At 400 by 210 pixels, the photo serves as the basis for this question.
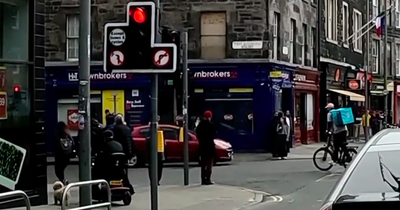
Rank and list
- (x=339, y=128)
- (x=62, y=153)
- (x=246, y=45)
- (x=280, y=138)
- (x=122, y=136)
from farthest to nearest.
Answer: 1. (x=246, y=45)
2. (x=280, y=138)
3. (x=339, y=128)
4. (x=62, y=153)
5. (x=122, y=136)

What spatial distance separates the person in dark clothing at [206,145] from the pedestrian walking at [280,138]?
9452mm

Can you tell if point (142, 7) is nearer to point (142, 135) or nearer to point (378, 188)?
point (378, 188)

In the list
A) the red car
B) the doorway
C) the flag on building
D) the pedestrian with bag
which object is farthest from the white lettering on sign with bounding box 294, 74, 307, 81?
the pedestrian with bag

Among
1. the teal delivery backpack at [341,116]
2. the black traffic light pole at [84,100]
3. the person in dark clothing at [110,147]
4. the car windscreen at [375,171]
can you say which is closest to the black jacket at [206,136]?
the teal delivery backpack at [341,116]

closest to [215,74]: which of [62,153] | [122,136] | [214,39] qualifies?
[214,39]

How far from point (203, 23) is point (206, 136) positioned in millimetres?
14769

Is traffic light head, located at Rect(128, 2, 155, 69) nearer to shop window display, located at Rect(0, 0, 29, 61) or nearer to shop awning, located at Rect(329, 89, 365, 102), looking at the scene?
shop window display, located at Rect(0, 0, 29, 61)

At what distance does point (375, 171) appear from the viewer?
6.10m

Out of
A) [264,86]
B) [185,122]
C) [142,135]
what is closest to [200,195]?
[185,122]

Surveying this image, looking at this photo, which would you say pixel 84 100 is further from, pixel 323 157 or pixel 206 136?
pixel 323 157

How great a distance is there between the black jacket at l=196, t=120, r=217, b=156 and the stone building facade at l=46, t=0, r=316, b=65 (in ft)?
46.0

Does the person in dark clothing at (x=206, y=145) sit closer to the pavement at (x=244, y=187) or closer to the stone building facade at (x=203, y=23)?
the pavement at (x=244, y=187)

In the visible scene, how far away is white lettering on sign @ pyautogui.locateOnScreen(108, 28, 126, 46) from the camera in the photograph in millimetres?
11867

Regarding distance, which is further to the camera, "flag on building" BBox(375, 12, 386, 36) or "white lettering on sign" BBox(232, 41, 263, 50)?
"flag on building" BBox(375, 12, 386, 36)
